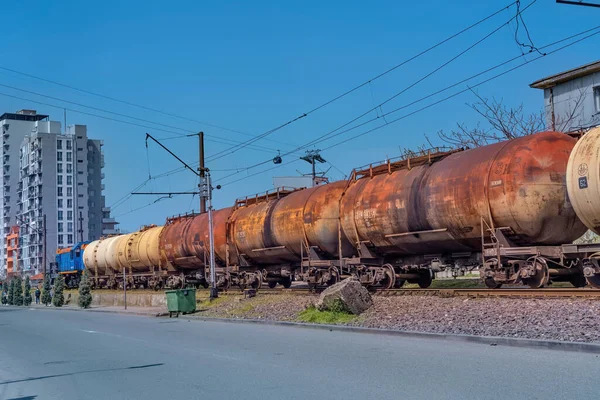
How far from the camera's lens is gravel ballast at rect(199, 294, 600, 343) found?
10945 mm

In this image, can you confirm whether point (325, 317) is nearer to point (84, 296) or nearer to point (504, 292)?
point (504, 292)

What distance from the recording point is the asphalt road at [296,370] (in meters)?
7.61

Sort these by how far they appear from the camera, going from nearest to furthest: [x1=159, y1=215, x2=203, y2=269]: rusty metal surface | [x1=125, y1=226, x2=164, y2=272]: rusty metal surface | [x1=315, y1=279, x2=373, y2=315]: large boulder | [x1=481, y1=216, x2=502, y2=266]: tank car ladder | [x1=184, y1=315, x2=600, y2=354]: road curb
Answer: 1. [x1=184, y1=315, x2=600, y2=354]: road curb
2. [x1=481, y1=216, x2=502, y2=266]: tank car ladder
3. [x1=315, y1=279, x2=373, y2=315]: large boulder
4. [x1=159, y1=215, x2=203, y2=269]: rusty metal surface
5. [x1=125, y1=226, x2=164, y2=272]: rusty metal surface

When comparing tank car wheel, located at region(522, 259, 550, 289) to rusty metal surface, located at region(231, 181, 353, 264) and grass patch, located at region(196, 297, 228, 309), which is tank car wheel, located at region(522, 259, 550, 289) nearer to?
rusty metal surface, located at region(231, 181, 353, 264)

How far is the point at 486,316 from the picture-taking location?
12.8m

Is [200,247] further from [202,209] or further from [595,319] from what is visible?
[595,319]

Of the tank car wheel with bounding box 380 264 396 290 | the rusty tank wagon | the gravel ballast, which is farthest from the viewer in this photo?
the tank car wheel with bounding box 380 264 396 290

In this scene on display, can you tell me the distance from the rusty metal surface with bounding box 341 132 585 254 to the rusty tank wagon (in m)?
0.03

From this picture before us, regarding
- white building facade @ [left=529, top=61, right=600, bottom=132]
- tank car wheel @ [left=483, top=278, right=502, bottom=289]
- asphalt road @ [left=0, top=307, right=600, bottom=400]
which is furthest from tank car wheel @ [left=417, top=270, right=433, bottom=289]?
white building facade @ [left=529, top=61, right=600, bottom=132]

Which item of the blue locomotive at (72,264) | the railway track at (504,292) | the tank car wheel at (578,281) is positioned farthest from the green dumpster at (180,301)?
the blue locomotive at (72,264)

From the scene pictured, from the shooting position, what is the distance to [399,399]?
23.3 feet

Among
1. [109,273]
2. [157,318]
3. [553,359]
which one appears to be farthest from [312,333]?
[109,273]

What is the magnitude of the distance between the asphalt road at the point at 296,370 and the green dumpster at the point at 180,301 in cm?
887

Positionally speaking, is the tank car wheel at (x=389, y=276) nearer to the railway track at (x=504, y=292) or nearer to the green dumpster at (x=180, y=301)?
the railway track at (x=504, y=292)
